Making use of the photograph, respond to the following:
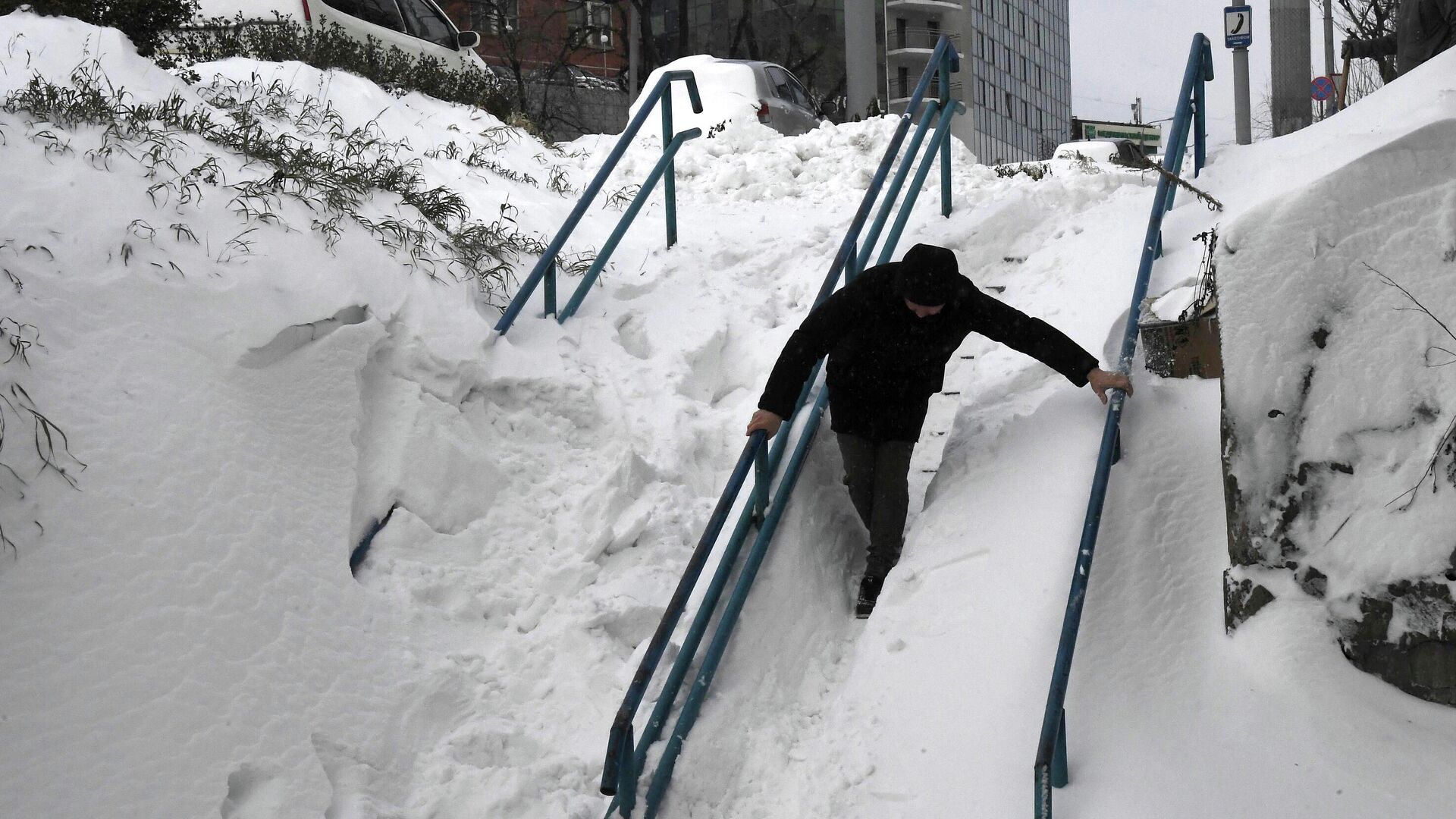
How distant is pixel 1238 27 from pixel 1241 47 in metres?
0.20

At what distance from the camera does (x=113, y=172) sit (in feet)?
13.9

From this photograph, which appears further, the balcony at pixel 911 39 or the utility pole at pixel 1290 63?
the balcony at pixel 911 39

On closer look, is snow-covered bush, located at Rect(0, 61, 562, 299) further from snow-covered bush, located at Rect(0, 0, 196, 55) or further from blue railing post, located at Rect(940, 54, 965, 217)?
blue railing post, located at Rect(940, 54, 965, 217)

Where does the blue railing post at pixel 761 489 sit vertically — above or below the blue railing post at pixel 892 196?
below

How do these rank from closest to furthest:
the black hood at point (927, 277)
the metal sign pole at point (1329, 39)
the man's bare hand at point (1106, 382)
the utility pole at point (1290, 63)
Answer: the man's bare hand at point (1106, 382) → the black hood at point (927, 277) → the utility pole at point (1290, 63) → the metal sign pole at point (1329, 39)

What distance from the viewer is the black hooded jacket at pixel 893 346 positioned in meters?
3.63

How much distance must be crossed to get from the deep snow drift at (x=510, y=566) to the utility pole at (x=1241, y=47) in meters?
5.56

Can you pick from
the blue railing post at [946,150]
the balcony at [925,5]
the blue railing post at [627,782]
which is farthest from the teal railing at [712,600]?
the balcony at [925,5]

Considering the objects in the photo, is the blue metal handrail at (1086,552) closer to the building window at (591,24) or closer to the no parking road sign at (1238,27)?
the no parking road sign at (1238,27)

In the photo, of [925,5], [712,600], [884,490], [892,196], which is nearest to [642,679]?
[712,600]

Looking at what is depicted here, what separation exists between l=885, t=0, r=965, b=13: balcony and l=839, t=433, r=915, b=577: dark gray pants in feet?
142

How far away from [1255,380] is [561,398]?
2.63 meters

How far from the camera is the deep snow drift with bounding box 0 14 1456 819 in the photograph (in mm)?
2713

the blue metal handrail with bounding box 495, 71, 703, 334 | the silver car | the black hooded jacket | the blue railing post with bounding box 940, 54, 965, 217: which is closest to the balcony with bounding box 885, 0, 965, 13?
the silver car
